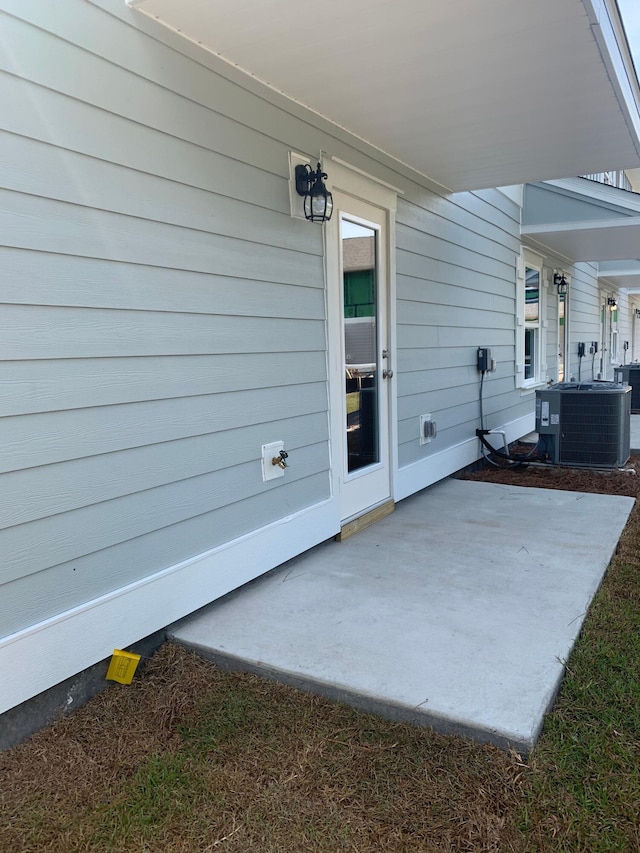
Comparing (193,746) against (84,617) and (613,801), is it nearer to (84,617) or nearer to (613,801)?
(84,617)

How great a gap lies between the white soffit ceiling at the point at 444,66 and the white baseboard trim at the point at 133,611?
6.46 feet

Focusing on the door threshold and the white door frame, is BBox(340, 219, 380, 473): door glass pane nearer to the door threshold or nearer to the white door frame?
the white door frame

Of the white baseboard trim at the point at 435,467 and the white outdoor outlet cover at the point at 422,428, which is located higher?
the white outdoor outlet cover at the point at 422,428

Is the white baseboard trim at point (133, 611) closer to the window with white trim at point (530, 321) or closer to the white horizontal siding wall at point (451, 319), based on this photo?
the white horizontal siding wall at point (451, 319)

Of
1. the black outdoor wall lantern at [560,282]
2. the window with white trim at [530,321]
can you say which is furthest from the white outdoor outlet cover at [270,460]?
the black outdoor wall lantern at [560,282]

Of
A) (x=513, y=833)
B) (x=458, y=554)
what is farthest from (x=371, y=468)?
(x=513, y=833)

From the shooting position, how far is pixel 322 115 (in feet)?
10.1

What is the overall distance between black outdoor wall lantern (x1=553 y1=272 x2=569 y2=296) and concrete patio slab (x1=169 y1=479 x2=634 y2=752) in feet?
17.5

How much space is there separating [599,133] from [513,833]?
338cm

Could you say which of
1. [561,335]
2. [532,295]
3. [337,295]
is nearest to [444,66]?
[337,295]

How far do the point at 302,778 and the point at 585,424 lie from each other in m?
4.34

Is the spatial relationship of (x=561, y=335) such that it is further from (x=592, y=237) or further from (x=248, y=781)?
(x=248, y=781)

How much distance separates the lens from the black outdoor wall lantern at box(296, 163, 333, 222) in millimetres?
2906

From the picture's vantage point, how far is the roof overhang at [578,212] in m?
6.24
